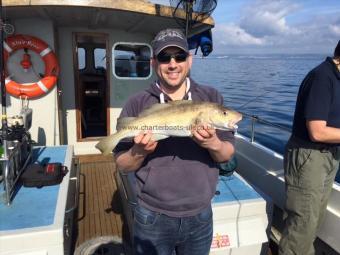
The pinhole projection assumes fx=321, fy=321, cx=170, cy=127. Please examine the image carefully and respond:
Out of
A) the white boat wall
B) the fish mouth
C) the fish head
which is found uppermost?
the fish head

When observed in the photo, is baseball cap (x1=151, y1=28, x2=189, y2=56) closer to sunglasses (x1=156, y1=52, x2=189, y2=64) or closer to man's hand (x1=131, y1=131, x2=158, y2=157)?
sunglasses (x1=156, y1=52, x2=189, y2=64)

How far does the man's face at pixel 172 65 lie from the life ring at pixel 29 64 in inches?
184

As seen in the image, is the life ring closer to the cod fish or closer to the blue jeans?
the cod fish

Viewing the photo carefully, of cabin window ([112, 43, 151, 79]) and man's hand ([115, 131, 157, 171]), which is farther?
cabin window ([112, 43, 151, 79])

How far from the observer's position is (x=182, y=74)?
7.43 feet

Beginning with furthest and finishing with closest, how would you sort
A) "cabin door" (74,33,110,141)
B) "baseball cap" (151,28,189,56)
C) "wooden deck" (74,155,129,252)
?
"cabin door" (74,33,110,141) < "wooden deck" (74,155,129,252) < "baseball cap" (151,28,189,56)

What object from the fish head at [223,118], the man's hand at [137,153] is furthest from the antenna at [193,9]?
the man's hand at [137,153]

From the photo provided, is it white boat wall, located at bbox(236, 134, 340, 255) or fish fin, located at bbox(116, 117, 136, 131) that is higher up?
fish fin, located at bbox(116, 117, 136, 131)

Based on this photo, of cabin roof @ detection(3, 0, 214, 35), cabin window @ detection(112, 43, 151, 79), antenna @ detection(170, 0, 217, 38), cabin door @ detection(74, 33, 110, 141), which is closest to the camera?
cabin roof @ detection(3, 0, 214, 35)

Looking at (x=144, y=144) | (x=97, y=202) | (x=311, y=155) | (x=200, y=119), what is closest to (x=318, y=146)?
(x=311, y=155)

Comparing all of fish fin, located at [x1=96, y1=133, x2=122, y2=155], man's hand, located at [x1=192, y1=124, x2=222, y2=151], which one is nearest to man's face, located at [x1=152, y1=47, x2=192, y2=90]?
man's hand, located at [x1=192, y1=124, x2=222, y2=151]

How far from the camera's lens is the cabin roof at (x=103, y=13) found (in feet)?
16.0

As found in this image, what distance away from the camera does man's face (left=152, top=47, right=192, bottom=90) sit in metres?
2.24

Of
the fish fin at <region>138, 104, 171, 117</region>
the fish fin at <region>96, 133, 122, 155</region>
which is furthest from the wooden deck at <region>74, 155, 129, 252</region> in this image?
the fish fin at <region>138, 104, 171, 117</region>
